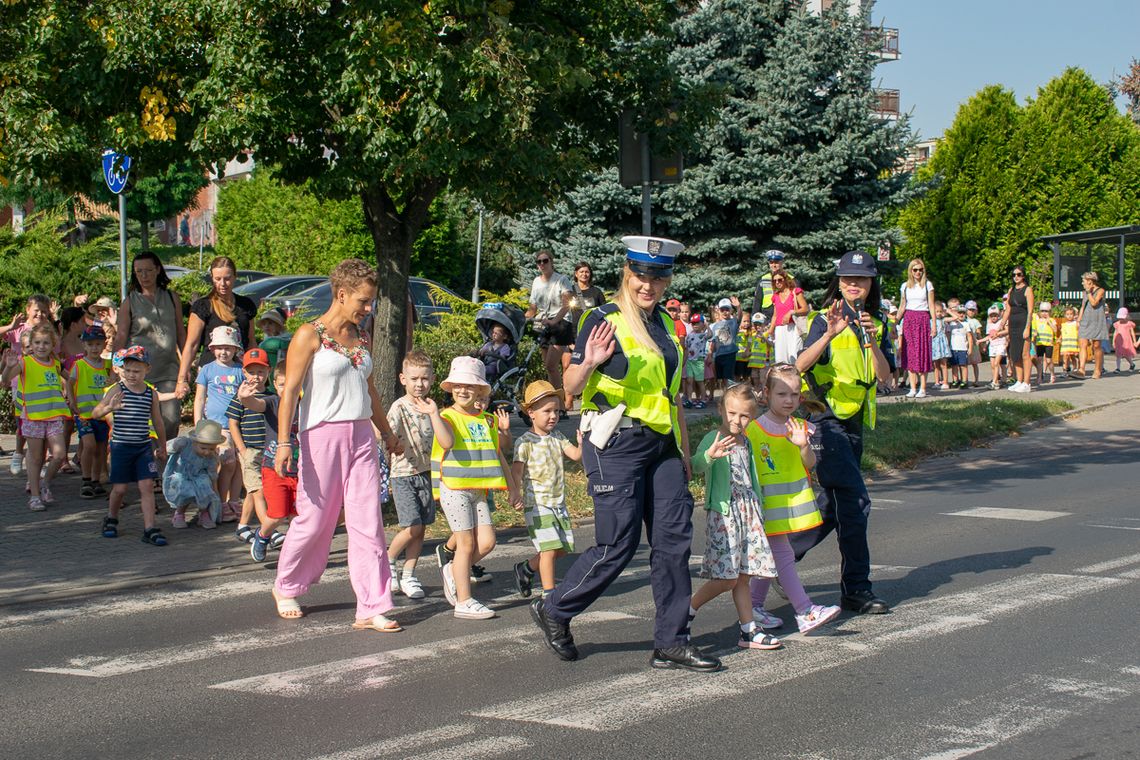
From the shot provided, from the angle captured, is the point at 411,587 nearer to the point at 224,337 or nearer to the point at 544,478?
the point at 544,478

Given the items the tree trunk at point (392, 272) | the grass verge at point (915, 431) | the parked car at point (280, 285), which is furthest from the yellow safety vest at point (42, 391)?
the parked car at point (280, 285)

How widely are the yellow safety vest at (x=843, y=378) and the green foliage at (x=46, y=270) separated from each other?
11853 millimetres

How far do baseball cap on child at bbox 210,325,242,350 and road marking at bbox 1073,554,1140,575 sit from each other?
608cm

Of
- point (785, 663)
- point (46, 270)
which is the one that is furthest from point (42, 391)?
point (785, 663)

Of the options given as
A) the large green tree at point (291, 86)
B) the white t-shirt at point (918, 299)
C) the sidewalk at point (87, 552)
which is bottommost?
the sidewalk at point (87, 552)

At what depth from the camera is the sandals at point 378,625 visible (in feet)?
22.6

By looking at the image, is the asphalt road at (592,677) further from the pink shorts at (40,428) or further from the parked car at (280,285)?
the parked car at (280,285)

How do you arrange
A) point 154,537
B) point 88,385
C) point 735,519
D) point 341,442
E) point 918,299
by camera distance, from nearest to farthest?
point 735,519 → point 341,442 → point 154,537 → point 88,385 → point 918,299

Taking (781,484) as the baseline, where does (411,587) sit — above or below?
below

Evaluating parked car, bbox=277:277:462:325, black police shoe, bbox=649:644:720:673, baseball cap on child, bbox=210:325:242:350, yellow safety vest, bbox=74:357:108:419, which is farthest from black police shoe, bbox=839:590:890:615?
parked car, bbox=277:277:462:325

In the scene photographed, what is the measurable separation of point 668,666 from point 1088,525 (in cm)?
531

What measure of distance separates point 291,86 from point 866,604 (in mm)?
→ 6088

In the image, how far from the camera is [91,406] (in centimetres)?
1179

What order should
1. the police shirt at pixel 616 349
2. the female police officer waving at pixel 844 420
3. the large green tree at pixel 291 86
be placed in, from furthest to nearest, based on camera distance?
the large green tree at pixel 291 86 → the female police officer waving at pixel 844 420 → the police shirt at pixel 616 349
